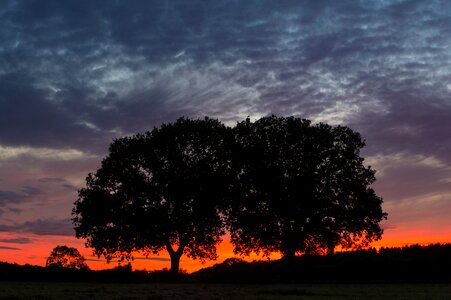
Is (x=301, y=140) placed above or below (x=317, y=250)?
above

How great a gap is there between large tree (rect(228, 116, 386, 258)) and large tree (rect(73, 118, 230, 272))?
3.83 meters

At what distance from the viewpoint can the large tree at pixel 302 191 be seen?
62562mm

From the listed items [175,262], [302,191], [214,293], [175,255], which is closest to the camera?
[214,293]

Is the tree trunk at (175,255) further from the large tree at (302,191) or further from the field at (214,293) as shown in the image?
the field at (214,293)

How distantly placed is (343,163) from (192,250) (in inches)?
868

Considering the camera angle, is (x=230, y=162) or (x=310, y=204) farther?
(x=230, y=162)

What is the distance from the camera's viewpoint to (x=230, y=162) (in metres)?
68.2

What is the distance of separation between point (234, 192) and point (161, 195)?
359 inches

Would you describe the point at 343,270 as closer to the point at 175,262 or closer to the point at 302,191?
the point at 302,191

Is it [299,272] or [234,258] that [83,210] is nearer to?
[234,258]

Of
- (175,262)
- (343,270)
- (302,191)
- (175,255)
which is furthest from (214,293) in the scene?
(175,255)

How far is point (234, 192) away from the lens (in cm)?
6656

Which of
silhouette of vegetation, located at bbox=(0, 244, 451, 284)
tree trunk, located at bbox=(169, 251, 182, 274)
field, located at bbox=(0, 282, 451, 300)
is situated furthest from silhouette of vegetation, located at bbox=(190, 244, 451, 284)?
field, located at bbox=(0, 282, 451, 300)

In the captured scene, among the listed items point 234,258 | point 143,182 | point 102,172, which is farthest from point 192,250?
point 102,172
